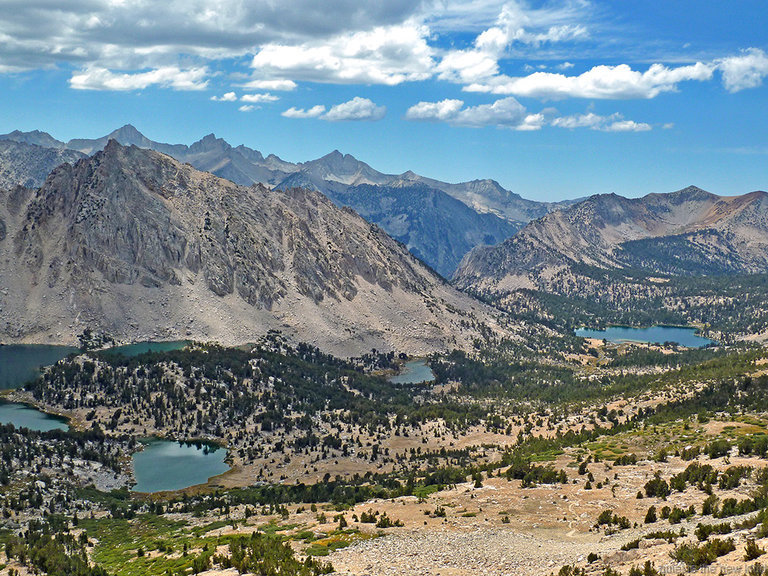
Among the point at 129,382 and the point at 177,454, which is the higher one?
the point at 129,382

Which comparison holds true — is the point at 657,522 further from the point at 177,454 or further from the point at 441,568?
the point at 177,454

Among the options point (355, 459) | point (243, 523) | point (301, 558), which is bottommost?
point (355, 459)

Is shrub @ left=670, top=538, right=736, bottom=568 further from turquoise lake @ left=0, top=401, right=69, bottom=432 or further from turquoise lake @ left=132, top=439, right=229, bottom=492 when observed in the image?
turquoise lake @ left=0, top=401, right=69, bottom=432

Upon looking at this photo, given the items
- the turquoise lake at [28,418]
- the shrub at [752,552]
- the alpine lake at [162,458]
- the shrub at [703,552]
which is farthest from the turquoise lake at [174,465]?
the shrub at [752,552]

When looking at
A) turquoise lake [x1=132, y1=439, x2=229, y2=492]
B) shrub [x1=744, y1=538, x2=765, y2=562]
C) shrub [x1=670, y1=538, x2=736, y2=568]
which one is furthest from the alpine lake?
shrub [x1=744, y1=538, x2=765, y2=562]

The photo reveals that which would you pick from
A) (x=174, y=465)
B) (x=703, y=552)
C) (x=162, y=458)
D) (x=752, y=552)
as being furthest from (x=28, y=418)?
(x=752, y=552)

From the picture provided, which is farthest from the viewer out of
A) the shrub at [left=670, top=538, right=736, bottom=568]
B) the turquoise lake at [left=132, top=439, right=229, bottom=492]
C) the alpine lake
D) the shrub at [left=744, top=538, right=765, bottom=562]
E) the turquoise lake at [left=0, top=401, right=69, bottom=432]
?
the turquoise lake at [left=0, top=401, right=69, bottom=432]

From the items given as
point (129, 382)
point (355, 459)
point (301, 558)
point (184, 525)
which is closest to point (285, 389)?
point (129, 382)
